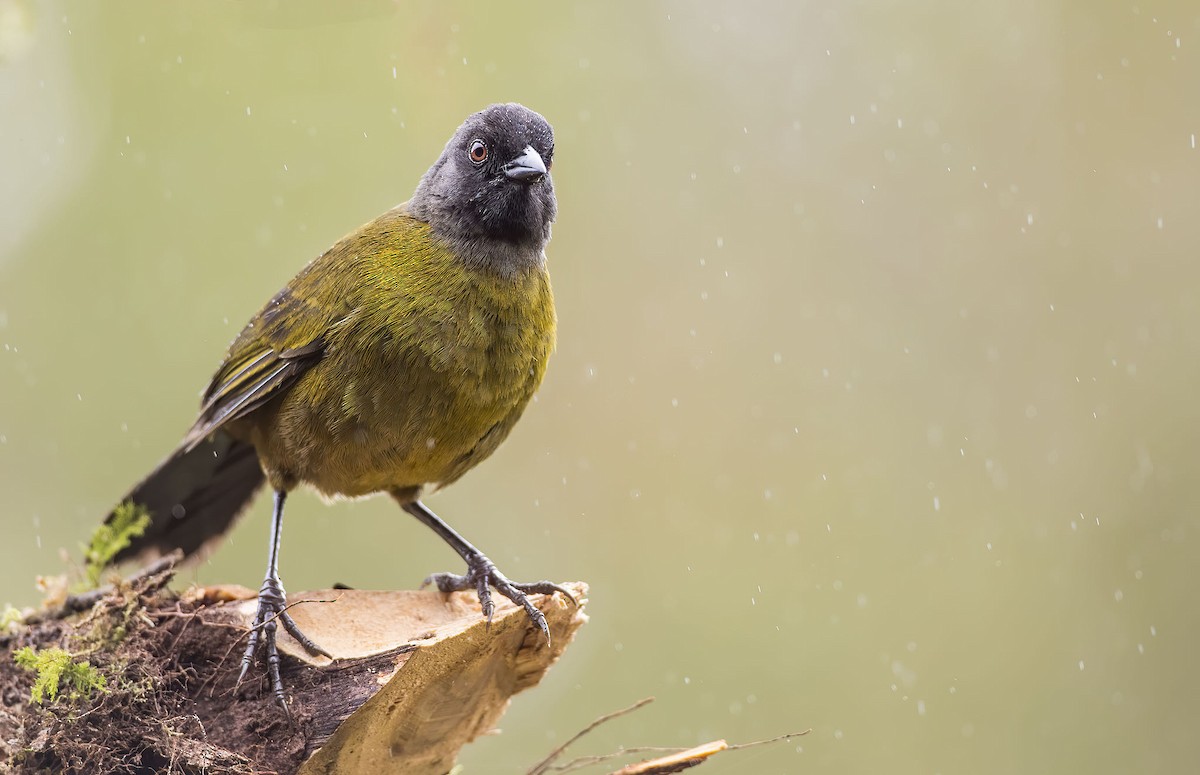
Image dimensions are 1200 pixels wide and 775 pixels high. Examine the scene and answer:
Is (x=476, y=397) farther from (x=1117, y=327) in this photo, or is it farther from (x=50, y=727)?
(x=1117, y=327)

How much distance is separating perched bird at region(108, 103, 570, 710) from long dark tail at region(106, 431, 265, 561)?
14 mm

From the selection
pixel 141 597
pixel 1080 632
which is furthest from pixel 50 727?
pixel 1080 632

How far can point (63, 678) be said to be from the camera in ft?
11.0

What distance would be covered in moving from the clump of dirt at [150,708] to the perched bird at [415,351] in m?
0.28

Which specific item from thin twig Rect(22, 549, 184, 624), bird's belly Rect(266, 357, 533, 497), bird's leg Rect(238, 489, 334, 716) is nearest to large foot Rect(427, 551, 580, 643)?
bird's belly Rect(266, 357, 533, 497)

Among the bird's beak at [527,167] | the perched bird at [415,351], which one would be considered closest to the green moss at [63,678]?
the perched bird at [415,351]

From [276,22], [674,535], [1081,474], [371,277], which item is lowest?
[674,535]

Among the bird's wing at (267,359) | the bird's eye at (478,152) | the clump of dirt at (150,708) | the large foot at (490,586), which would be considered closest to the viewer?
the clump of dirt at (150,708)

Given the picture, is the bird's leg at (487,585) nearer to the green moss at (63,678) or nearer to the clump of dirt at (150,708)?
the clump of dirt at (150,708)

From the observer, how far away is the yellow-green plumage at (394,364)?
3.96 m

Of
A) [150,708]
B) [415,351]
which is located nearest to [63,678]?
[150,708]

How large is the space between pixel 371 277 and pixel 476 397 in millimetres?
636

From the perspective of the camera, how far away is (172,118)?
812 centimetres

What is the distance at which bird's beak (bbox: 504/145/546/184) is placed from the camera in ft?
13.8
